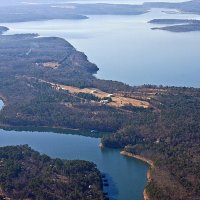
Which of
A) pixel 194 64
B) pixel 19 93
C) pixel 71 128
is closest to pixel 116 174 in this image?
pixel 71 128

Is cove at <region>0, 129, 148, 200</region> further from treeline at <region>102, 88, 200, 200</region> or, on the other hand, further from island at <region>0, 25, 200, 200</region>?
treeline at <region>102, 88, 200, 200</region>

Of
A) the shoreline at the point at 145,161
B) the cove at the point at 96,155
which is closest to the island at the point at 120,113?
the shoreline at the point at 145,161

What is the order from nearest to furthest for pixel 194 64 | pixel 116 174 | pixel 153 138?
pixel 116 174 < pixel 153 138 < pixel 194 64

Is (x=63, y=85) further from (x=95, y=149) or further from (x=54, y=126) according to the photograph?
(x=95, y=149)

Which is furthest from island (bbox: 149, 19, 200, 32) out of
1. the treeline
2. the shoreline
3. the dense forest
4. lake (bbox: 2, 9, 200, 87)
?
the dense forest

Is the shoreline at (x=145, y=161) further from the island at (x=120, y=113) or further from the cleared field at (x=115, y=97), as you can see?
the cleared field at (x=115, y=97)

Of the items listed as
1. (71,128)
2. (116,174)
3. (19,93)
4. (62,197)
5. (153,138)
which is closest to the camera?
(62,197)

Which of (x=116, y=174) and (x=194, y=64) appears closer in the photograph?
(x=116, y=174)

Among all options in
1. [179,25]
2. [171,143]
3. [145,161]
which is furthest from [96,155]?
[179,25]
